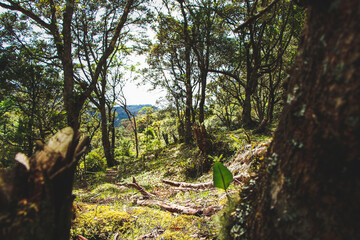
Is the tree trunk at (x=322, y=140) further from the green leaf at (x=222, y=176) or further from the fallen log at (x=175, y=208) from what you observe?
the fallen log at (x=175, y=208)

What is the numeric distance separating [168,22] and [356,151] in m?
10.6

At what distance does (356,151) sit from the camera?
2.35 feet

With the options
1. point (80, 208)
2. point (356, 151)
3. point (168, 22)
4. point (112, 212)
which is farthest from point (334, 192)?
point (168, 22)

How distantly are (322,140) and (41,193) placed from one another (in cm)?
148

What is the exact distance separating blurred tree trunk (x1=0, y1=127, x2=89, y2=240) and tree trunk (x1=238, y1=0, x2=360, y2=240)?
1.28m

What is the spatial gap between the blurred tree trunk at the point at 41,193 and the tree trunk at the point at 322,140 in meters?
1.28

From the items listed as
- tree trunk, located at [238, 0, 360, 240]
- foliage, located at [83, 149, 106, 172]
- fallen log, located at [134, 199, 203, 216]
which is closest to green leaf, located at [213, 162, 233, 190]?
tree trunk, located at [238, 0, 360, 240]

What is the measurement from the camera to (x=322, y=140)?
0.82 meters

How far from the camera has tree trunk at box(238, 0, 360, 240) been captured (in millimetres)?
729

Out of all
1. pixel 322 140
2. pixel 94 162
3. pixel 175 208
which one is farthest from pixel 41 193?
pixel 94 162

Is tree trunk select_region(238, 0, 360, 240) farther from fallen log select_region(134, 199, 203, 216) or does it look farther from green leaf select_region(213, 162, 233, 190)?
fallen log select_region(134, 199, 203, 216)

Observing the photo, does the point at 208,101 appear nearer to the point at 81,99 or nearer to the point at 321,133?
the point at 81,99

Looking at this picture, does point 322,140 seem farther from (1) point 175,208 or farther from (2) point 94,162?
(2) point 94,162

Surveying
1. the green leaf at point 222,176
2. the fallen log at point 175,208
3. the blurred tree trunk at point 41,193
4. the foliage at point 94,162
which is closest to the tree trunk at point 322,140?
the green leaf at point 222,176
